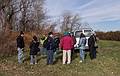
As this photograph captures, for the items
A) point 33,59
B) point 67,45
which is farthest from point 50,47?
point 33,59

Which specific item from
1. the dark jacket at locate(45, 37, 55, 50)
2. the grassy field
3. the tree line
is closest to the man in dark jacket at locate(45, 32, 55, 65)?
the dark jacket at locate(45, 37, 55, 50)

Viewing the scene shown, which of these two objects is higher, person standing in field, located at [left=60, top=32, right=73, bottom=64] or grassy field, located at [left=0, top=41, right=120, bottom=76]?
person standing in field, located at [left=60, top=32, right=73, bottom=64]

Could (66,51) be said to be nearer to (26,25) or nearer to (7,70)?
(7,70)

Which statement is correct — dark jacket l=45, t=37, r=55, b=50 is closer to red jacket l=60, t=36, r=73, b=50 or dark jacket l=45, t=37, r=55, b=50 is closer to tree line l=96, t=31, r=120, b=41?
red jacket l=60, t=36, r=73, b=50

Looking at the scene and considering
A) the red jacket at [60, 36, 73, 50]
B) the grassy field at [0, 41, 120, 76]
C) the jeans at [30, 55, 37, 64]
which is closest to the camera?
the grassy field at [0, 41, 120, 76]

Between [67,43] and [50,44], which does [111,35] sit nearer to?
[67,43]

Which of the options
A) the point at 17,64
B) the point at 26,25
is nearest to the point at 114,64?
the point at 17,64

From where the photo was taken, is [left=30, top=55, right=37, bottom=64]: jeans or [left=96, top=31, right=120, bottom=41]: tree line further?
[left=96, top=31, right=120, bottom=41]: tree line

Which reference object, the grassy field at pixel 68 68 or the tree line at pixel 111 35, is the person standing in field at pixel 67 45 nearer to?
the grassy field at pixel 68 68

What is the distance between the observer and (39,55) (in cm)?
2553

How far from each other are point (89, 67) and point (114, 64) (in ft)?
7.43

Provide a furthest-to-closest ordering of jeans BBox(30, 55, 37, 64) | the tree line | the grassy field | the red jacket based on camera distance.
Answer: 1. the tree line
2. jeans BBox(30, 55, 37, 64)
3. the red jacket
4. the grassy field

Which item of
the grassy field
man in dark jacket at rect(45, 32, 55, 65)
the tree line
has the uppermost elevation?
man in dark jacket at rect(45, 32, 55, 65)

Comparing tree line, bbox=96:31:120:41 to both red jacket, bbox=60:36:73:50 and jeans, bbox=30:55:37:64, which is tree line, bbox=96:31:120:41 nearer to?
jeans, bbox=30:55:37:64
